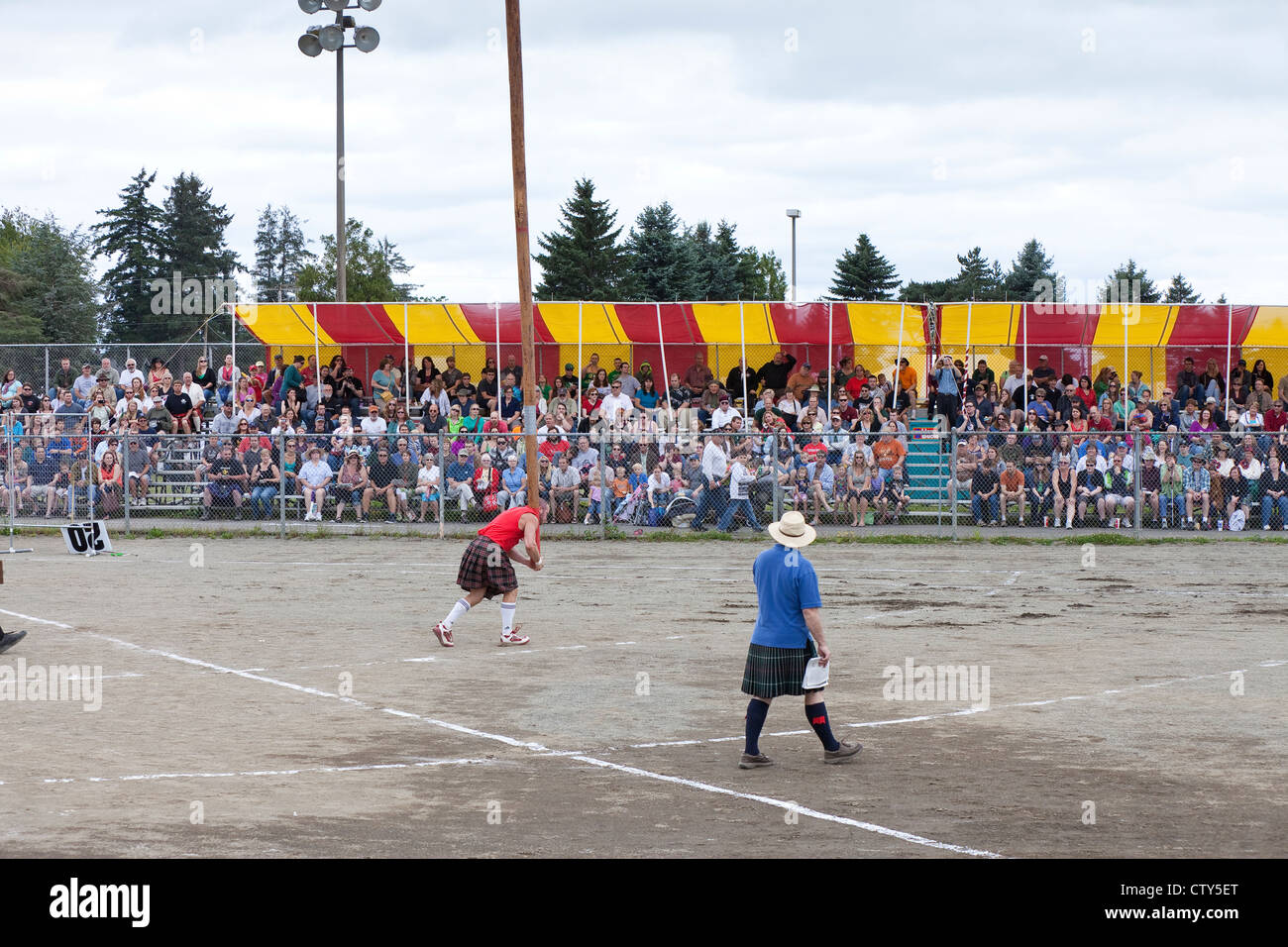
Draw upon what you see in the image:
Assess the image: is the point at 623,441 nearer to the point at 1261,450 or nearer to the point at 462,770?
the point at 1261,450

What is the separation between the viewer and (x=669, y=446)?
23.4m

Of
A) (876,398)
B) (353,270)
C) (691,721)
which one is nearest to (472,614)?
(691,721)

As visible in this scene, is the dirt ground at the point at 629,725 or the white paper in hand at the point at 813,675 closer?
the dirt ground at the point at 629,725

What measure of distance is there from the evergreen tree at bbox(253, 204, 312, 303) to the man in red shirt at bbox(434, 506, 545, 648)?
121 m

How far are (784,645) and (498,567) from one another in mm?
4959

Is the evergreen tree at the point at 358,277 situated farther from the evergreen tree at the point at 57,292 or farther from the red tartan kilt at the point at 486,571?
the red tartan kilt at the point at 486,571

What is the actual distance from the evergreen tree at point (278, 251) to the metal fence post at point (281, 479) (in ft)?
359

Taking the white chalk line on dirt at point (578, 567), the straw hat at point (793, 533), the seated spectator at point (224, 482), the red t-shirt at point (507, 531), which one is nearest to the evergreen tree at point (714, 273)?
the seated spectator at point (224, 482)

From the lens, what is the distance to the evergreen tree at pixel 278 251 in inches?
5157

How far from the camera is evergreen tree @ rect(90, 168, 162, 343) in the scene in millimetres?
82500

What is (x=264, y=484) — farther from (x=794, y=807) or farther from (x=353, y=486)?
(x=794, y=807)

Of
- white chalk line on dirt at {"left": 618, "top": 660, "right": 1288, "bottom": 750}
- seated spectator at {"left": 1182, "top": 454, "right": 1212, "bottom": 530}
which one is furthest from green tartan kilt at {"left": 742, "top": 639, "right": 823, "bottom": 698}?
seated spectator at {"left": 1182, "top": 454, "right": 1212, "bottom": 530}

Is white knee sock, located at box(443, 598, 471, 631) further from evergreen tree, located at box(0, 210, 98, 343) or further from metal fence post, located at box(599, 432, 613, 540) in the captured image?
evergreen tree, located at box(0, 210, 98, 343)

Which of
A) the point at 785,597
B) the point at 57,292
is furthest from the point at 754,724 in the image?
the point at 57,292
